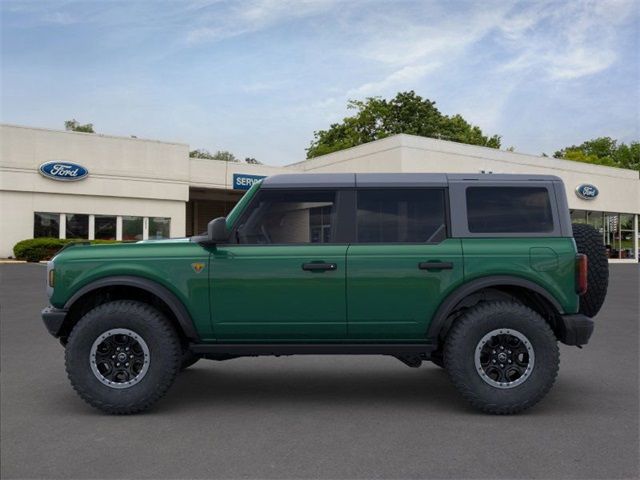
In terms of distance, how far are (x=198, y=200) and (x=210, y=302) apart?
4355 cm

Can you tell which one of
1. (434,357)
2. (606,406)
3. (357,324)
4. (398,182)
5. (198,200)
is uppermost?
(198,200)

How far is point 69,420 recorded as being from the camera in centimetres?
481

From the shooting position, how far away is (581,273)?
16.7 feet

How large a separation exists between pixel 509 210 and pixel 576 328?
1.11 metres

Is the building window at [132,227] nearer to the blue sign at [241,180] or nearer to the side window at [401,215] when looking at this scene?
the blue sign at [241,180]

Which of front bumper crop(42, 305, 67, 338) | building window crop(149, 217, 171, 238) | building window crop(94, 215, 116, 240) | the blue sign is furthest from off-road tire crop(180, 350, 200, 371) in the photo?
the blue sign

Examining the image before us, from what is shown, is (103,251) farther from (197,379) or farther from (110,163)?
(110,163)

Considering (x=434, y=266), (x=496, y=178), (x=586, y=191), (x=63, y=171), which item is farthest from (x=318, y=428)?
(x=586, y=191)

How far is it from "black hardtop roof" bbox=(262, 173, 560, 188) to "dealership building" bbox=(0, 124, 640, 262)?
31546mm

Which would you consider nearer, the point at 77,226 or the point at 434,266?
the point at 434,266

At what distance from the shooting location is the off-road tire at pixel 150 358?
495cm

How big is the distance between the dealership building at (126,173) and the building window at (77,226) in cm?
5

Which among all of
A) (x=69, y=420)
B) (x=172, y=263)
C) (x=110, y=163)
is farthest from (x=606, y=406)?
(x=110, y=163)

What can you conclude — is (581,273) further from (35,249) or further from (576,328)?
(35,249)
